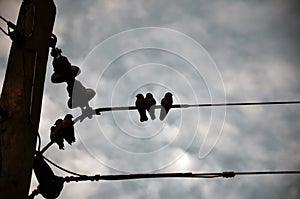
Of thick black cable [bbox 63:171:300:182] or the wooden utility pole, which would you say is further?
thick black cable [bbox 63:171:300:182]

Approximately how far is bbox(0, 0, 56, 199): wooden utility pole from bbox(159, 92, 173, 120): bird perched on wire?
1461 mm

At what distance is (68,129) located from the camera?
4.59 meters

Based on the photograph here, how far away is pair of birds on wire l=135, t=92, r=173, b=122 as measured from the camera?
5.07 m

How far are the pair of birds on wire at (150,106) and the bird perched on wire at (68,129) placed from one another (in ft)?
2.88

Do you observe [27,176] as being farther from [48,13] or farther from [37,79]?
[48,13]

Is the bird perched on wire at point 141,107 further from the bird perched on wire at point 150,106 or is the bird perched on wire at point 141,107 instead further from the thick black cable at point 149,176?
the thick black cable at point 149,176

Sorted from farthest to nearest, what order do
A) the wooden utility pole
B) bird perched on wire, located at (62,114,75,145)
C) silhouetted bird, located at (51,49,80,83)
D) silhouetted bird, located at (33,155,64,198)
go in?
silhouetted bird, located at (51,49,80,83) < bird perched on wire, located at (62,114,75,145) < silhouetted bird, located at (33,155,64,198) < the wooden utility pole

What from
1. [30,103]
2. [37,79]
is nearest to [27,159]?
[30,103]

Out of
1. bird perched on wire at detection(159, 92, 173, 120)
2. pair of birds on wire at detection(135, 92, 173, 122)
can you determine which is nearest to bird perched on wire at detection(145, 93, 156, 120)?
pair of birds on wire at detection(135, 92, 173, 122)

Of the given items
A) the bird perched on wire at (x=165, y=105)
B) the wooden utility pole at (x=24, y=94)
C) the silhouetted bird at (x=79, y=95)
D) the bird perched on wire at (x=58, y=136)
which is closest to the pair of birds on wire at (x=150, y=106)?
the bird perched on wire at (x=165, y=105)

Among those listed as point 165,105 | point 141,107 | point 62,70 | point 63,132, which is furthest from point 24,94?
point 165,105

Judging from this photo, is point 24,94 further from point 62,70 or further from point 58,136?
point 62,70

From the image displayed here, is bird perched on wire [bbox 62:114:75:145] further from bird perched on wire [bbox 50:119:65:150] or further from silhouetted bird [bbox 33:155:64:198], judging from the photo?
silhouetted bird [bbox 33:155:64:198]

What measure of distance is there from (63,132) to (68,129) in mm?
64
